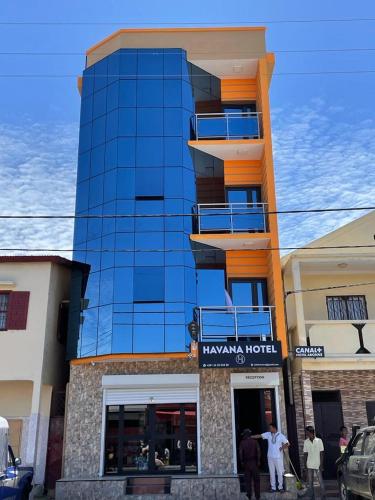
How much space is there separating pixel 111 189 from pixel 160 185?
176 centimetres

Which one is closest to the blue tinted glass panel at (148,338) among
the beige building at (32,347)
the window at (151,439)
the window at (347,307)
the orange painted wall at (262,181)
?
the window at (151,439)

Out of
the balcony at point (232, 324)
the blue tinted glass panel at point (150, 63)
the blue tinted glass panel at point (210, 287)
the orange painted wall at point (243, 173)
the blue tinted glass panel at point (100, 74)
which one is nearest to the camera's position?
the balcony at point (232, 324)

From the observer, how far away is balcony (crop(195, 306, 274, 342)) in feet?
55.2

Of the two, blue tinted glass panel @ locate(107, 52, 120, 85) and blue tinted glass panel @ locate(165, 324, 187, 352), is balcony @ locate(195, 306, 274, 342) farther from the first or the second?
blue tinted glass panel @ locate(107, 52, 120, 85)

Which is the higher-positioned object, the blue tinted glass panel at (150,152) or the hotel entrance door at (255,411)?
the blue tinted glass panel at (150,152)

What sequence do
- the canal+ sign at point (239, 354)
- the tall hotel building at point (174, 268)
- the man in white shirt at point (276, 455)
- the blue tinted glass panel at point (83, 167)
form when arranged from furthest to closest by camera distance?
the blue tinted glass panel at point (83, 167)
the tall hotel building at point (174, 268)
the canal+ sign at point (239, 354)
the man in white shirt at point (276, 455)

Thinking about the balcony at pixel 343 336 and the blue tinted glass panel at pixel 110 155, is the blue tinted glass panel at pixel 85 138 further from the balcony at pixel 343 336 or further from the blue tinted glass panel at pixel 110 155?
the balcony at pixel 343 336

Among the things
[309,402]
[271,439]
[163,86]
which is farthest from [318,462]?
[163,86]

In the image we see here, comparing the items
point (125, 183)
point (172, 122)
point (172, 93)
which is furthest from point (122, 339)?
point (172, 93)

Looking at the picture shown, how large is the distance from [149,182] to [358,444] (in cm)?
1107

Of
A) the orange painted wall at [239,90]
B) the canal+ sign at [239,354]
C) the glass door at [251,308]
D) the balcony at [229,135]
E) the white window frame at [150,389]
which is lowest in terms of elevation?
the white window frame at [150,389]

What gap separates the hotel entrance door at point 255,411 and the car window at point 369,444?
19.2ft

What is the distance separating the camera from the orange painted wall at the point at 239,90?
20859 millimetres

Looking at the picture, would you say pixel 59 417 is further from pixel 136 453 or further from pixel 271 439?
pixel 271 439
